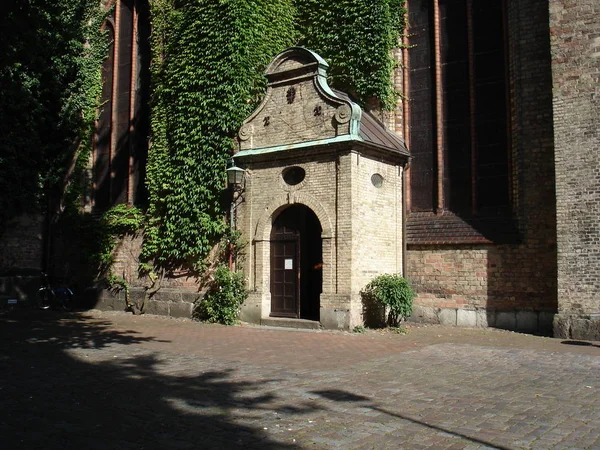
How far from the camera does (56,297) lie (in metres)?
18.2

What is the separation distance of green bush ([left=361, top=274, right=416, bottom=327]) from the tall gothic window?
299 cm

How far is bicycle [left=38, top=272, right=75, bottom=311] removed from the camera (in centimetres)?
1814

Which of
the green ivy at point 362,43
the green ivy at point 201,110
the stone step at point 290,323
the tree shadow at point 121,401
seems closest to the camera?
the tree shadow at point 121,401

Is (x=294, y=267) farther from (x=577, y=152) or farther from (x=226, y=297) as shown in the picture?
(x=577, y=152)

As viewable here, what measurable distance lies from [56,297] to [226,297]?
6.84 meters

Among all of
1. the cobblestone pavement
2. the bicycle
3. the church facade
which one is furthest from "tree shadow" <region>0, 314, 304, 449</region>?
the bicycle

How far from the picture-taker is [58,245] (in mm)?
20016

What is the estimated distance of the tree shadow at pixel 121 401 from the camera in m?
5.08

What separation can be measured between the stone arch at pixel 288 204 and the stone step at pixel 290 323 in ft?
6.40

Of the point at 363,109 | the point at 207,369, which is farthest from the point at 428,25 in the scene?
the point at 207,369

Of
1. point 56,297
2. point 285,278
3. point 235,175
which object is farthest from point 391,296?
point 56,297

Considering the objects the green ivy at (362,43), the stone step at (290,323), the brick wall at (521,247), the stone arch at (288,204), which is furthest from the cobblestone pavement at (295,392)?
the green ivy at (362,43)

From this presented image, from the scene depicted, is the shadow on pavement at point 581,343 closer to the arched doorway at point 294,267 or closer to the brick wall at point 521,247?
the brick wall at point 521,247

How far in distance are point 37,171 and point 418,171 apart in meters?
12.1
